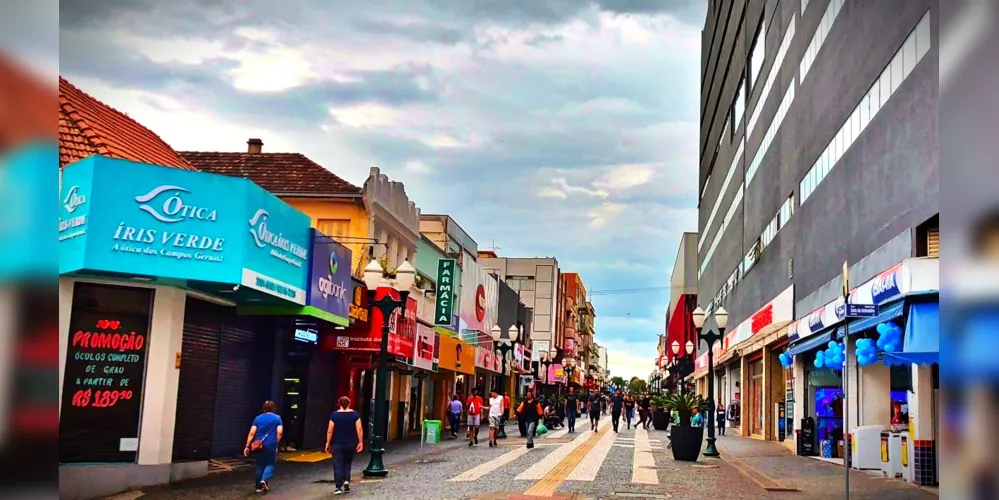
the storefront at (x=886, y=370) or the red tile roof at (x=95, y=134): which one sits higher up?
the red tile roof at (x=95, y=134)

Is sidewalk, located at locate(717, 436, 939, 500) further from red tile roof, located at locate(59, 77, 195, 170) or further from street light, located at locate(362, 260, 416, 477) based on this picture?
red tile roof, located at locate(59, 77, 195, 170)

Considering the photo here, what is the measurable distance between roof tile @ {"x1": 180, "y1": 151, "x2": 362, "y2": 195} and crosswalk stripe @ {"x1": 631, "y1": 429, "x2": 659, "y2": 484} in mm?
11686

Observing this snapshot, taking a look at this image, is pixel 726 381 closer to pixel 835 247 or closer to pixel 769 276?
pixel 769 276

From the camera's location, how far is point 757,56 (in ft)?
136

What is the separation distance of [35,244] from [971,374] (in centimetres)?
200

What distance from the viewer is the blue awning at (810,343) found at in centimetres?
2341

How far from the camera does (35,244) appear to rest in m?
1.90

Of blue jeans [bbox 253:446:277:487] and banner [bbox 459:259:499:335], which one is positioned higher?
banner [bbox 459:259:499:335]

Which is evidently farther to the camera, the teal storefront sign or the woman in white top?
the woman in white top

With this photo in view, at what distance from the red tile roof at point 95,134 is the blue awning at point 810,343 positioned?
56.8ft

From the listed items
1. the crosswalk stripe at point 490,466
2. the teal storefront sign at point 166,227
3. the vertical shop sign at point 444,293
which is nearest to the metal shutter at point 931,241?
the crosswalk stripe at point 490,466

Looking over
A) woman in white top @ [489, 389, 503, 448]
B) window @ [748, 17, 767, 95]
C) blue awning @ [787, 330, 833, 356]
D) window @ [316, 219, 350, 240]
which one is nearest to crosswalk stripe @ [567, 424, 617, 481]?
woman in white top @ [489, 389, 503, 448]

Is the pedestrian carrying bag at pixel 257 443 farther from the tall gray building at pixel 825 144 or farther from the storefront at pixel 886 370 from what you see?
the tall gray building at pixel 825 144

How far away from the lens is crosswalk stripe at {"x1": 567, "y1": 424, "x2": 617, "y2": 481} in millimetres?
17772
